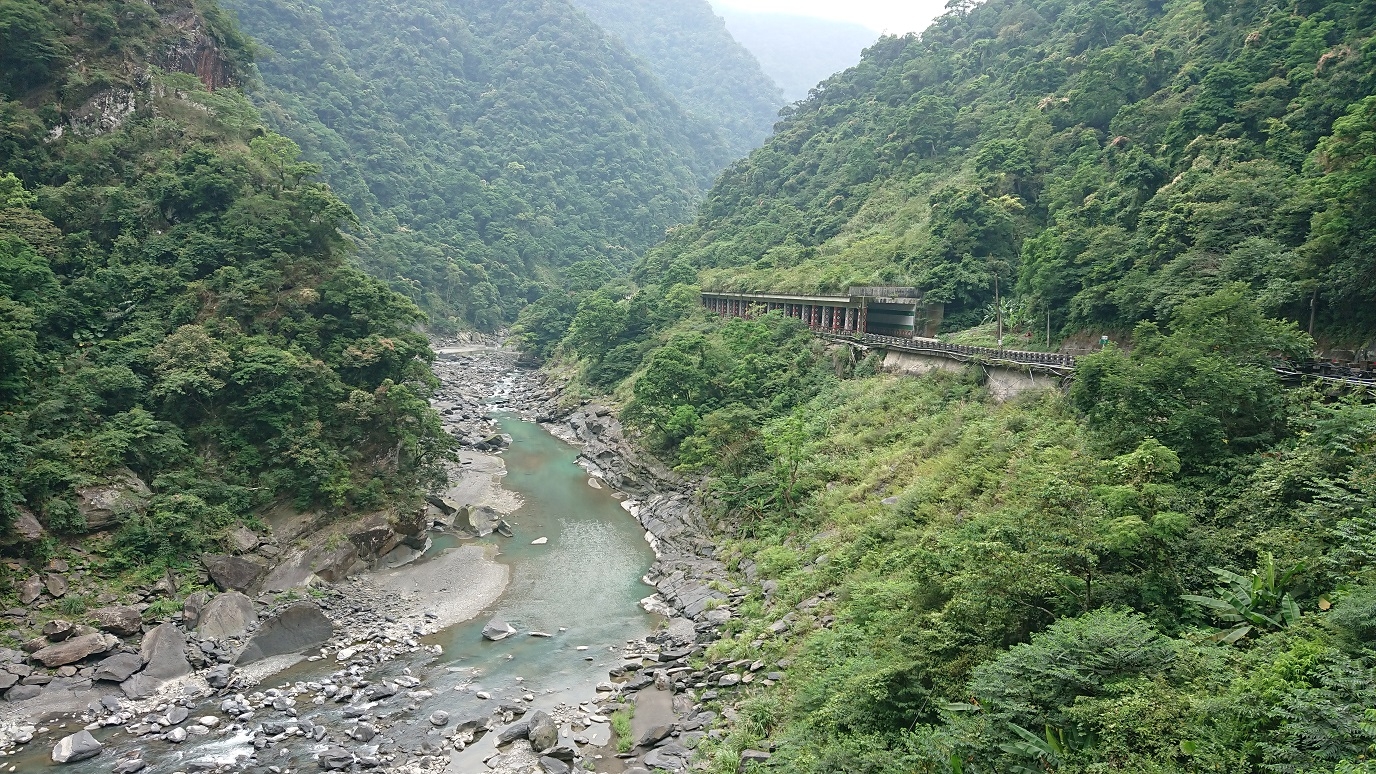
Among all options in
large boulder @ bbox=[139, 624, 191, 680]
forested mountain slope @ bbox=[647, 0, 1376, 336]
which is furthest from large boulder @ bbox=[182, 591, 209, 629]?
forested mountain slope @ bbox=[647, 0, 1376, 336]

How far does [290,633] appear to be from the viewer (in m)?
25.2

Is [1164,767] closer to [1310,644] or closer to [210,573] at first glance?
[1310,644]

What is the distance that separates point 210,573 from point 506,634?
428 inches

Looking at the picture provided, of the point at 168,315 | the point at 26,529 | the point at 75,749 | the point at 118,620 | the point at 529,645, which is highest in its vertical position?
the point at 168,315

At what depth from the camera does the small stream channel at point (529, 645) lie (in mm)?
19484

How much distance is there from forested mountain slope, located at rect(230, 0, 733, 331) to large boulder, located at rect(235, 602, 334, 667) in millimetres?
73045

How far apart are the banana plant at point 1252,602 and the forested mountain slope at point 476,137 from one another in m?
92.5

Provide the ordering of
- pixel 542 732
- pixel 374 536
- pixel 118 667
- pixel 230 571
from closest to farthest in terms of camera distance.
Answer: pixel 542 732 < pixel 118 667 < pixel 230 571 < pixel 374 536

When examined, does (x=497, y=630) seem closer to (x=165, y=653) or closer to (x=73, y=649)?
(x=165, y=653)

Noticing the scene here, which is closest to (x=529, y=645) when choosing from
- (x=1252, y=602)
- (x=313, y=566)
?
(x=313, y=566)

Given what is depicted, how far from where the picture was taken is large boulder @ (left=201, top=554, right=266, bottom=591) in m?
26.6

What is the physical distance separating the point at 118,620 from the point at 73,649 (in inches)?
56.6

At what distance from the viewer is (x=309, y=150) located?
342 feet

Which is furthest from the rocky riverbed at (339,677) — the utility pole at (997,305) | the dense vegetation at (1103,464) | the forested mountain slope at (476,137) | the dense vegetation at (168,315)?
the forested mountain slope at (476,137)
